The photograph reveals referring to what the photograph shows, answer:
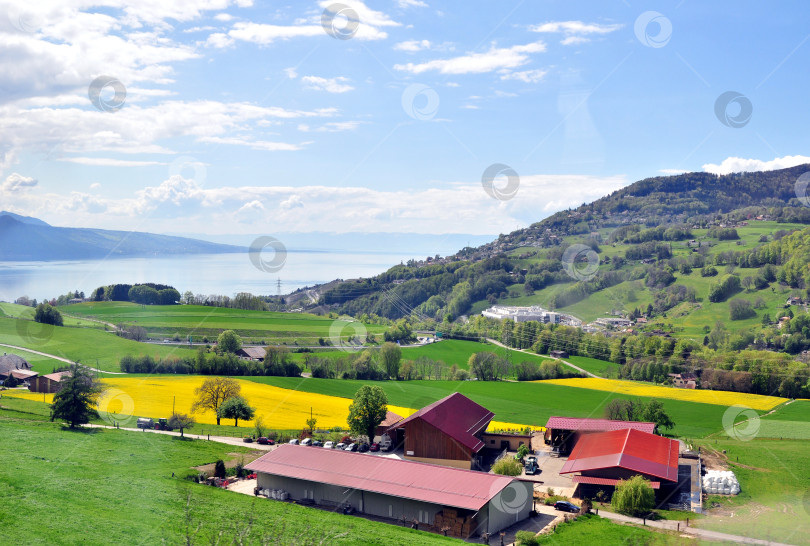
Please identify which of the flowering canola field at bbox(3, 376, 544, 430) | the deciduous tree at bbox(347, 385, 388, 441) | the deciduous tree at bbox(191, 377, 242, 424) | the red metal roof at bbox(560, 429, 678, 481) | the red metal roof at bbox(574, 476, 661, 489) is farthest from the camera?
the deciduous tree at bbox(191, 377, 242, 424)

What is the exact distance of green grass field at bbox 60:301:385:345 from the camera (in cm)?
7056

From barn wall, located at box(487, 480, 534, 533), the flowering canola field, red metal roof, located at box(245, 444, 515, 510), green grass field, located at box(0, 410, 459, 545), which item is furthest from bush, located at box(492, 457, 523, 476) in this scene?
the flowering canola field

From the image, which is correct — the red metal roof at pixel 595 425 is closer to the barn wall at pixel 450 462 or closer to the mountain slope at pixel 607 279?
A: the barn wall at pixel 450 462

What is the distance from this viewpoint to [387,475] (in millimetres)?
25625

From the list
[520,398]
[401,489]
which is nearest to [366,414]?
[401,489]

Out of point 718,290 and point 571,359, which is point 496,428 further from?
point 718,290

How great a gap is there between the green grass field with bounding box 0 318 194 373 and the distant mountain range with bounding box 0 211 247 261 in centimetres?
12308

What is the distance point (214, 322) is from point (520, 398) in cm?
4070

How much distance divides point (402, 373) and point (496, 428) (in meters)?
20.9

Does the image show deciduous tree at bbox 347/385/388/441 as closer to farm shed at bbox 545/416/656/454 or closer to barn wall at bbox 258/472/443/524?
barn wall at bbox 258/472/443/524

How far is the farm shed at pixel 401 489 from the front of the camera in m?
23.0

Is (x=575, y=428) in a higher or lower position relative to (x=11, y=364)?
lower

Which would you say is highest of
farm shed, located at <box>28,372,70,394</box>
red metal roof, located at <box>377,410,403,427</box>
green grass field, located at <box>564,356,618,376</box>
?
farm shed, located at <box>28,372,70,394</box>

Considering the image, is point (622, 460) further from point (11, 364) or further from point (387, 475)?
point (11, 364)
